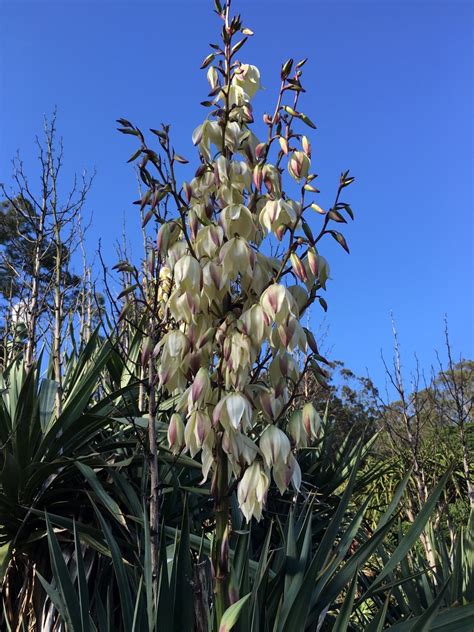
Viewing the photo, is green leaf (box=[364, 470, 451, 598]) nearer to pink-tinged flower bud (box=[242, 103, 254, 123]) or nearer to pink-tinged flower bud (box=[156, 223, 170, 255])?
pink-tinged flower bud (box=[156, 223, 170, 255])

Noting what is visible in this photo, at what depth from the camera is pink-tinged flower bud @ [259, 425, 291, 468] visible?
1.22m

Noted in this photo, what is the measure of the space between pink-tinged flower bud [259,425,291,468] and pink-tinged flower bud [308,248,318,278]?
0.38m

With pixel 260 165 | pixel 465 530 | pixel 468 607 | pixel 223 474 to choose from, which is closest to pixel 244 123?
pixel 260 165

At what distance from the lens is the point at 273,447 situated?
1227 millimetres

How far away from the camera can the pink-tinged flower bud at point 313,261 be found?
4.31 feet

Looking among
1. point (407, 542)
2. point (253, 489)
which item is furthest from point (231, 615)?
point (407, 542)

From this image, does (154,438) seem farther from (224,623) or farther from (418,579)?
(418,579)

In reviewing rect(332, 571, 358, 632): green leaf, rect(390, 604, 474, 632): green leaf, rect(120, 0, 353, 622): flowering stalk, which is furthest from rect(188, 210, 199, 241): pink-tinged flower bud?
rect(390, 604, 474, 632): green leaf

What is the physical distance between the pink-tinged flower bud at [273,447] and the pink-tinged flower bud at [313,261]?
380 millimetres

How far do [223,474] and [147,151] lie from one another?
83 cm

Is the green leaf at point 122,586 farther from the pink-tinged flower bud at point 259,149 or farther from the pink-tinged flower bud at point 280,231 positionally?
the pink-tinged flower bud at point 259,149

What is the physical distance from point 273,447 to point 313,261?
445 millimetres

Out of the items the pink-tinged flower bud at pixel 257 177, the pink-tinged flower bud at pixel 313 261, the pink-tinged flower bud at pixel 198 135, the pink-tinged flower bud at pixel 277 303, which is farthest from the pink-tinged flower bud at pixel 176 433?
the pink-tinged flower bud at pixel 198 135

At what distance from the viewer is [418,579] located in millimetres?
2320
